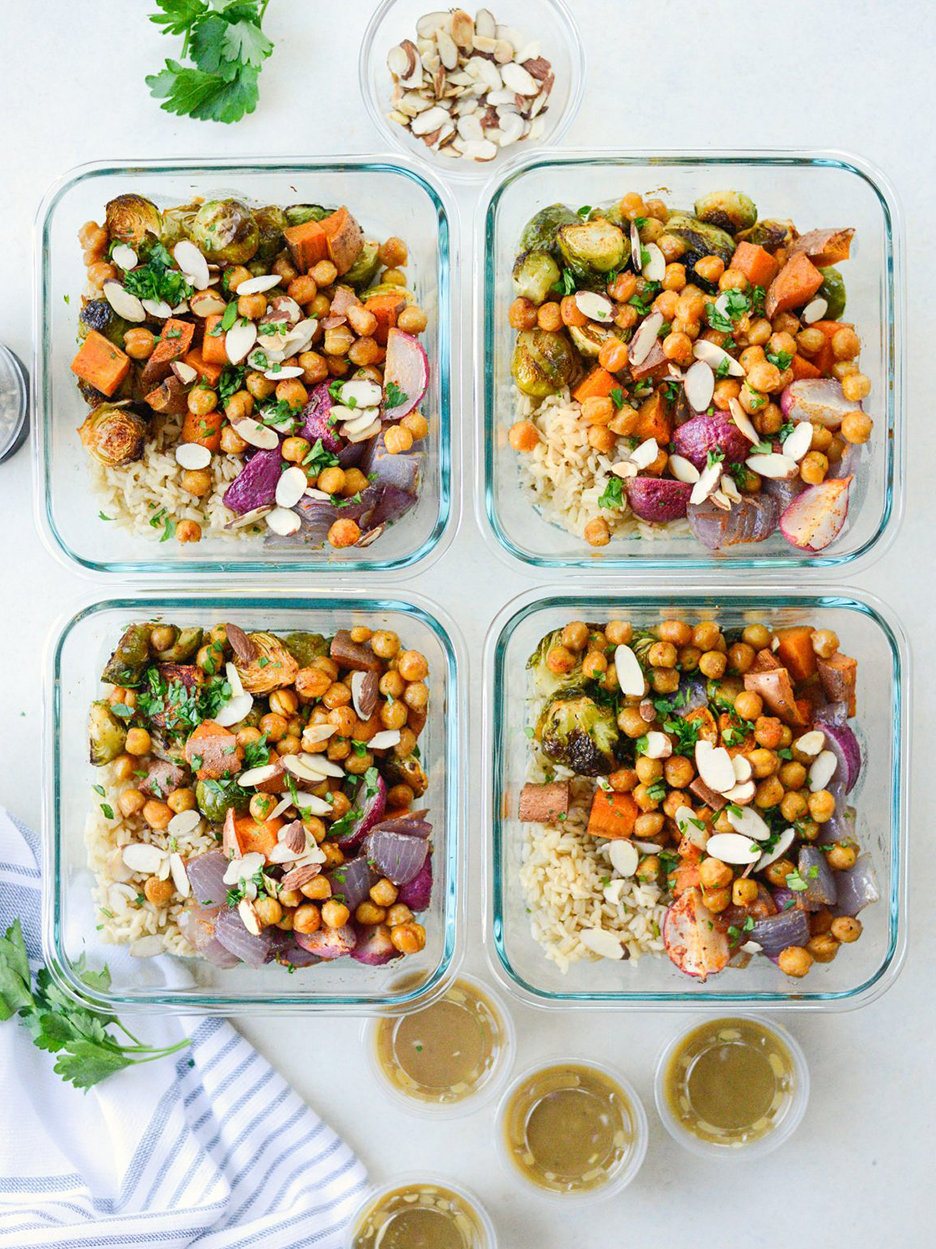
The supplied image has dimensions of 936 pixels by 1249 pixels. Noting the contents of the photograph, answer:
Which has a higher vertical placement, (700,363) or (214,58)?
(214,58)

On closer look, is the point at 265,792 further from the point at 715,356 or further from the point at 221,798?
the point at 715,356

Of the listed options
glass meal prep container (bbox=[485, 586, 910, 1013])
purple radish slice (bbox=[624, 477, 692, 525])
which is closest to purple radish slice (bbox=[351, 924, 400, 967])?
glass meal prep container (bbox=[485, 586, 910, 1013])

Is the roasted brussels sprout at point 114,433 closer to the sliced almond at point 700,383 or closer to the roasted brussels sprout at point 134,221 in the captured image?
the roasted brussels sprout at point 134,221

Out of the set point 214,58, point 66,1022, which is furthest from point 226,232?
point 66,1022

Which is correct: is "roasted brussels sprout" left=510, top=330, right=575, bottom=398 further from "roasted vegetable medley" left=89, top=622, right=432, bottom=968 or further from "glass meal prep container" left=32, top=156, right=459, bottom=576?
"roasted vegetable medley" left=89, top=622, right=432, bottom=968

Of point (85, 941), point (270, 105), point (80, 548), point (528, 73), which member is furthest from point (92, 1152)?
point (528, 73)

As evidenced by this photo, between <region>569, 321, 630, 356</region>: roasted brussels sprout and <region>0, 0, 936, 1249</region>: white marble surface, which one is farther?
<region>0, 0, 936, 1249</region>: white marble surface

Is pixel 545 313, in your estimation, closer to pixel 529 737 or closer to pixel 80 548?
pixel 529 737
